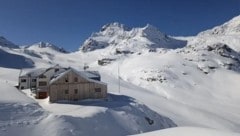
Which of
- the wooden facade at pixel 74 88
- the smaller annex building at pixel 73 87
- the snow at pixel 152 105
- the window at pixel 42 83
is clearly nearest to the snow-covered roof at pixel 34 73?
the window at pixel 42 83

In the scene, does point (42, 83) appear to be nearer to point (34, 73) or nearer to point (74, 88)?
point (34, 73)

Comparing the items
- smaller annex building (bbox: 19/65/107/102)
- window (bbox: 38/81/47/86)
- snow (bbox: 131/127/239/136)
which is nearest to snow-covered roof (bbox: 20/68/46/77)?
window (bbox: 38/81/47/86)

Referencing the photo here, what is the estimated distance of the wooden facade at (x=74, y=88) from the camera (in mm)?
50656

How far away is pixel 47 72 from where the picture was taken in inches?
2539

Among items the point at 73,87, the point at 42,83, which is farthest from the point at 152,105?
the point at 42,83

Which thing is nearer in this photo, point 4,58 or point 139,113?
point 139,113

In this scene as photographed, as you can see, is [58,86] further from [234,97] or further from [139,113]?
[234,97]

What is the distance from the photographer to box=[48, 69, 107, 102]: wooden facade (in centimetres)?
5066

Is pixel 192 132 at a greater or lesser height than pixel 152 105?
greater

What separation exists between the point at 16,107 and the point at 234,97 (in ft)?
250

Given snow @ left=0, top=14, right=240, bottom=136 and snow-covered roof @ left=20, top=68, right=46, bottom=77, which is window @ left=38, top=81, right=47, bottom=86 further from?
snow-covered roof @ left=20, top=68, right=46, bottom=77

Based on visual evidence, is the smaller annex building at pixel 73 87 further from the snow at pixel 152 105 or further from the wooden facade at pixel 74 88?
the snow at pixel 152 105

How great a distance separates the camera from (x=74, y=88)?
170 ft

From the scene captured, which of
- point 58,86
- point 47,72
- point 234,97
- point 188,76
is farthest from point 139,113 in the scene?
point 188,76
